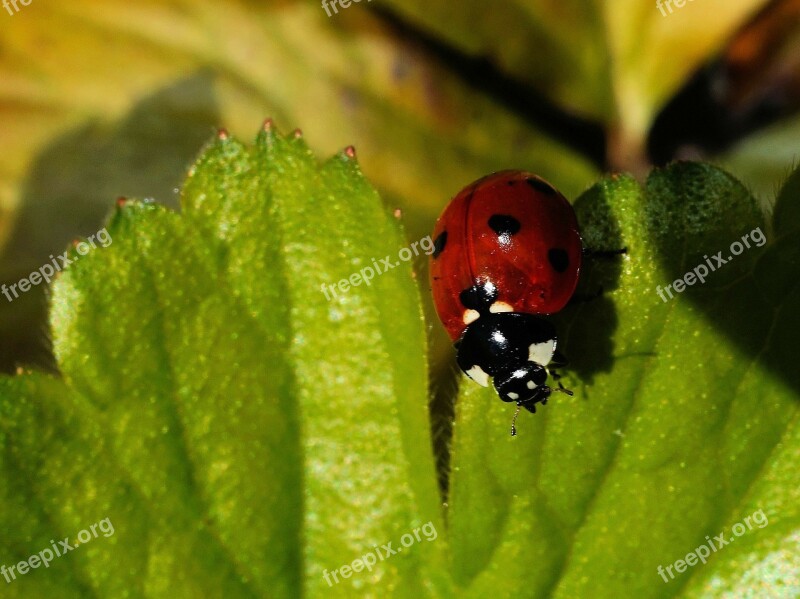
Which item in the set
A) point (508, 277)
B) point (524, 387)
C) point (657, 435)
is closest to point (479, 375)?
point (524, 387)

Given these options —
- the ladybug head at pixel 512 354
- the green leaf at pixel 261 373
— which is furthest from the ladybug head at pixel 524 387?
the green leaf at pixel 261 373

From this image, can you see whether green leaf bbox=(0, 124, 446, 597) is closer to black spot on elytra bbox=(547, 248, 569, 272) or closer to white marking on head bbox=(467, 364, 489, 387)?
white marking on head bbox=(467, 364, 489, 387)

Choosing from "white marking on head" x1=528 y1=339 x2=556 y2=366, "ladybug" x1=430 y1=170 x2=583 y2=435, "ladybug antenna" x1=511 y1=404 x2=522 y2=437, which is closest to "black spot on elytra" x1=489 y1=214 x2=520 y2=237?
"ladybug" x1=430 y1=170 x2=583 y2=435

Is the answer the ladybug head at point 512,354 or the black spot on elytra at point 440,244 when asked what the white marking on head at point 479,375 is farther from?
the black spot on elytra at point 440,244

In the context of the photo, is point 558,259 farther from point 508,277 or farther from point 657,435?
point 657,435

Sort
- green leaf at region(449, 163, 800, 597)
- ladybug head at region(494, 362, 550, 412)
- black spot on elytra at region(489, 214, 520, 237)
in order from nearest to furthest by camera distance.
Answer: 1. green leaf at region(449, 163, 800, 597)
2. ladybug head at region(494, 362, 550, 412)
3. black spot on elytra at region(489, 214, 520, 237)

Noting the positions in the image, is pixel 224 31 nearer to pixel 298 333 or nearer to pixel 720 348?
pixel 298 333

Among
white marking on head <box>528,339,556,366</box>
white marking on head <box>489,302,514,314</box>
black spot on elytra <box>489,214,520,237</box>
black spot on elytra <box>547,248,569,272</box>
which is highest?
black spot on elytra <box>489,214,520,237</box>
